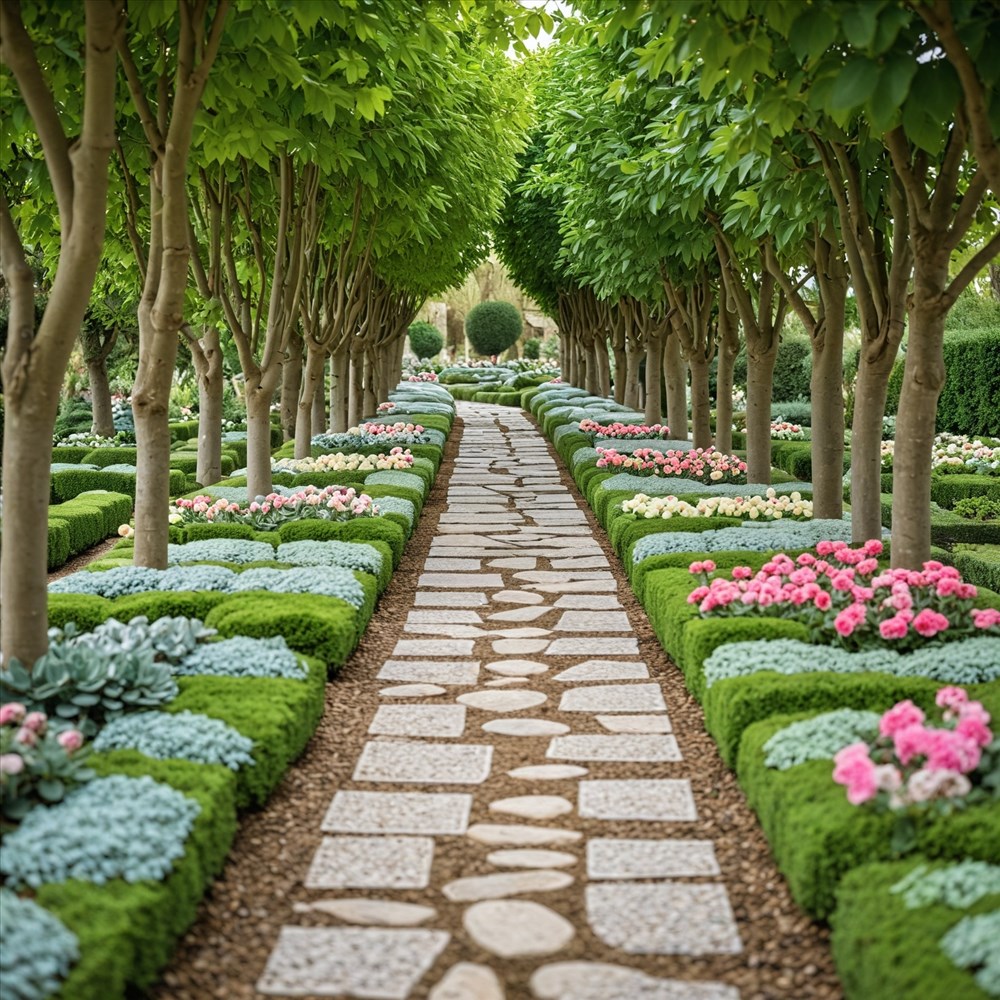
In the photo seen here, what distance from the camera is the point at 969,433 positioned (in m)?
22.9

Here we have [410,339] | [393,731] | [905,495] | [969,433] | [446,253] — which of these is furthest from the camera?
[410,339]

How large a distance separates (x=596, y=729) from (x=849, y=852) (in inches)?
91.3

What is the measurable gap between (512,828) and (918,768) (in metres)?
1.56

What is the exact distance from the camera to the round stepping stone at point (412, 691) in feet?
21.1

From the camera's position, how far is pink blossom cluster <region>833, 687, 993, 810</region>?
3715 mm

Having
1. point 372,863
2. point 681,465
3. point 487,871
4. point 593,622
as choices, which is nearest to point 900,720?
point 487,871

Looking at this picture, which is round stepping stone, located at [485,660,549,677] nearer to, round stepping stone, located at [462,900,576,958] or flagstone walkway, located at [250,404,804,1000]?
flagstone walkway, located at [250,404,804,1000]

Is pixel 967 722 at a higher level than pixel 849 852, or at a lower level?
higher

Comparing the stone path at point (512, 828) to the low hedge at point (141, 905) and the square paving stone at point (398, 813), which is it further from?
the low hedge at point (141, 905)

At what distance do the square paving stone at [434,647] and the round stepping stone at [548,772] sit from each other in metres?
2.07

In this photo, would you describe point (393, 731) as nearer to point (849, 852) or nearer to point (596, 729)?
point (596, 729)

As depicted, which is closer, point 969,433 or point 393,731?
point 393,731

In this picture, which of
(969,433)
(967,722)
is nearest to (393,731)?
(967,722)

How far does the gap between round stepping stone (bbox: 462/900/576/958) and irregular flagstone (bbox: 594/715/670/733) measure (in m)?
2.02
